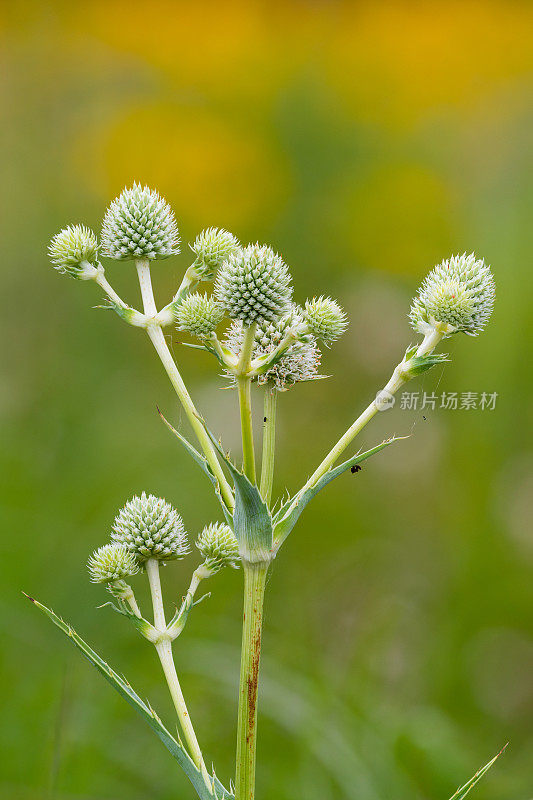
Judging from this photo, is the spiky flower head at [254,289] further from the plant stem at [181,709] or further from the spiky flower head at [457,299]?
the plant stem at [181,709]

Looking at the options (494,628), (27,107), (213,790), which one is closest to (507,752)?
(494,628)

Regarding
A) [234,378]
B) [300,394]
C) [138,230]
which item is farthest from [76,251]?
[300,394]

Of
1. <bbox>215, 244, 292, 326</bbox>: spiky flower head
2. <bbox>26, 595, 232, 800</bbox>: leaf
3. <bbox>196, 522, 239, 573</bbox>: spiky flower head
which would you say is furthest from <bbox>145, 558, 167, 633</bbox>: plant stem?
Result: <bbox>215, 244, 292, 326</bbox>: spiky flower head

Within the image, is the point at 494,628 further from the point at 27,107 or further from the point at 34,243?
the point at 27,107

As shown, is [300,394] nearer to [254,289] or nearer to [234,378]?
[234,378]

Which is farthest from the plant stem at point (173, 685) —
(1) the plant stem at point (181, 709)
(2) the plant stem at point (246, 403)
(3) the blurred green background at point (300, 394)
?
(3) the blurred green background at point (300, 394)

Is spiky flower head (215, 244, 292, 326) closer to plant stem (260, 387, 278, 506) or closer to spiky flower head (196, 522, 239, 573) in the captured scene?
plant stem (260, 387, 278, 506)
